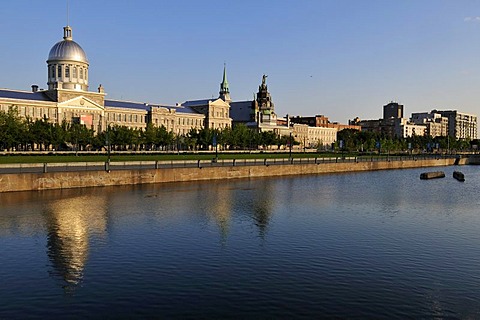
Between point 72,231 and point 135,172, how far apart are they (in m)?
21.2

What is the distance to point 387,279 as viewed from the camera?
15.7 metres

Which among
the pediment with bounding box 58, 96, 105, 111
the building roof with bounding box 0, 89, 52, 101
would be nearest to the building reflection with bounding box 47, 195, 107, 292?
the building roof with bounding box 0, 89, 52, 101

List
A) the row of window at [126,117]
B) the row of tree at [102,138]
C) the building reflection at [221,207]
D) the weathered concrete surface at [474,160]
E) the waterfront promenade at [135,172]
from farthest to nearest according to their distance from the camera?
the row of window at [126,117], the weathered concrete surface at [474,160], the row of tree at [102,138], the waterfront promenade at [135,172], the building reflection at [221,207]

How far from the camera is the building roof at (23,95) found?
10706 cm

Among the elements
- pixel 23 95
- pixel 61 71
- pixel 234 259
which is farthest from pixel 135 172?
pixel 61 71

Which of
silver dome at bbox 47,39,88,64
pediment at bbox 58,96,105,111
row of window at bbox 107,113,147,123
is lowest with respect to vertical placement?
row of window at bbox 107,113,147,123

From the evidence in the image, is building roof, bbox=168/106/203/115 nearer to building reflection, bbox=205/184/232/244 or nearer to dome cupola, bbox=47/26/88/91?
dome cupola, bbox=47/26/88/91

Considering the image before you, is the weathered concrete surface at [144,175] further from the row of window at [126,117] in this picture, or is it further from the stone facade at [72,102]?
the row of window at [126,117]

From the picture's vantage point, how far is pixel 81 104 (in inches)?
4619

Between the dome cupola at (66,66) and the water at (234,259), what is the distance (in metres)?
91.7

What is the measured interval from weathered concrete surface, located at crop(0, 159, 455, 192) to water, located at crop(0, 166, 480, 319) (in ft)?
10.5

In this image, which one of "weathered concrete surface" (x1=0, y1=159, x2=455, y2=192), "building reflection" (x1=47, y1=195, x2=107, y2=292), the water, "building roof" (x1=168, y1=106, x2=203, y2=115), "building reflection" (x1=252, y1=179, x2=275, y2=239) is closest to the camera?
the water

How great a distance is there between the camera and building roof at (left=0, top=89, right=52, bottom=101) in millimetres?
107062

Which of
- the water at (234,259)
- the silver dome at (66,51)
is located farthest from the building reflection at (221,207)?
the silver dome at (66,51)
